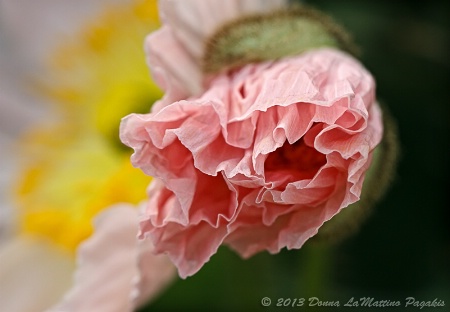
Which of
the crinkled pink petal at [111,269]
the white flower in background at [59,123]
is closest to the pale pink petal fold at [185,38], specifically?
the crinkled pink petal at [111,269]

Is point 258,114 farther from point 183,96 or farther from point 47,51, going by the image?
point 47,51

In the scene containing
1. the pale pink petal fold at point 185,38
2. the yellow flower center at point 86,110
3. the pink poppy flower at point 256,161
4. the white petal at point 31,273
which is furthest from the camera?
the yellow flower center at point 86,110

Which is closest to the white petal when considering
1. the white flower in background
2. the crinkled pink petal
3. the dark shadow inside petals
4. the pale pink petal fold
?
the white flower in background

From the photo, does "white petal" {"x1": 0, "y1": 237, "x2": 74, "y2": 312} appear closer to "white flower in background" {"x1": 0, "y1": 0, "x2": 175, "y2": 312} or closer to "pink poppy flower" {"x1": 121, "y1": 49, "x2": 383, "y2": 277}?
"white flower in background" {"x1": 0, "y1": 0, "x2": 175, "y2": 312}

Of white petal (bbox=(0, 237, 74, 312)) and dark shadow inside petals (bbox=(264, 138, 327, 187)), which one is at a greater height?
dark shadow inside petals (bbox=(264, 138, 327, 187))

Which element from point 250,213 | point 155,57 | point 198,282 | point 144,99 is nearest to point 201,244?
point 250,213

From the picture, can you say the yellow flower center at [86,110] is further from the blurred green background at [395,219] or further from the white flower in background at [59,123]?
the blurred green background at [395,219]

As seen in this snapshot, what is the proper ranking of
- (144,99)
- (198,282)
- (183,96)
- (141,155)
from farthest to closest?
(144,99) < (198,282) < (183,96) < (141,155)

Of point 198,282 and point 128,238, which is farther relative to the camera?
point 198,282
